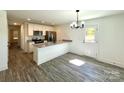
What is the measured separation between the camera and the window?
5991mm

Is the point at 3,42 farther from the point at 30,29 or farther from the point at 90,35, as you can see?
the point at 90,35

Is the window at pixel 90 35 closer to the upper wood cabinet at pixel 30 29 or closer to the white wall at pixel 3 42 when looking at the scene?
the upper wood cabinet at pixel 30 29

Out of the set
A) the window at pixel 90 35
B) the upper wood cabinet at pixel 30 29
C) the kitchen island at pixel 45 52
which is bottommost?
the kitchen island at pixel 45 52

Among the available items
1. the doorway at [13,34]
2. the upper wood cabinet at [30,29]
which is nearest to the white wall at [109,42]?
the upper wood cabinet at [30,29]

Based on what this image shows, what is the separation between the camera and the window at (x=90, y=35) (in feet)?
19.7

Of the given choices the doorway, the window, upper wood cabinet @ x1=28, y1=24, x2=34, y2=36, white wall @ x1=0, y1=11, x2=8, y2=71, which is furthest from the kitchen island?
the doorway

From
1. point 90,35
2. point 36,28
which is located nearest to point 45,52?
point 90,35

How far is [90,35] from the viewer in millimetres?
6281

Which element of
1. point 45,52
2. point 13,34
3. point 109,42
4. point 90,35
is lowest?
point 45,52
